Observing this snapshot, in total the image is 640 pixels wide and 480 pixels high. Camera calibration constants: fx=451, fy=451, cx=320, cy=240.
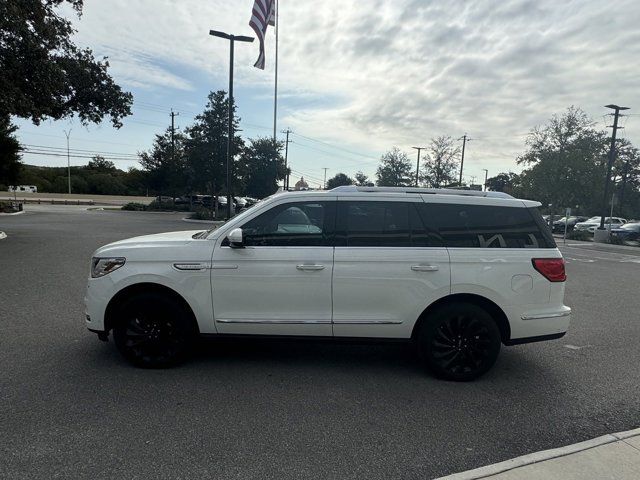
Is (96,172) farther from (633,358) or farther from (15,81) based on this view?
(633,358)

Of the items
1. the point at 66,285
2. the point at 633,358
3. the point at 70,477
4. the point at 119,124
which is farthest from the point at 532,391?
the point at 119,124

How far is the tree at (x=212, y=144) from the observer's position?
99.2ft

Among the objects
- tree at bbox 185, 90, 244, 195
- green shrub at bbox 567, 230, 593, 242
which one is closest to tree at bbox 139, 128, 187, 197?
tree at bbox 185, 90, 244, 195

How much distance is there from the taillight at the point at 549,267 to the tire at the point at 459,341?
68 cm

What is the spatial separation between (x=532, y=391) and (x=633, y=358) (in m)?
1.97

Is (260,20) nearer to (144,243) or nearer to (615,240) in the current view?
(144,243)

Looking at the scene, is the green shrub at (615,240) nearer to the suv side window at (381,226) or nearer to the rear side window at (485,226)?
the rear side window at (485,226)

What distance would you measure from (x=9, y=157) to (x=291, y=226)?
31.2m

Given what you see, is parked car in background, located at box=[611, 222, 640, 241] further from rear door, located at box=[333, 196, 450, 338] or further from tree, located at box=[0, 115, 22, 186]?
tree, located at box=[0, 115, 22, 186]

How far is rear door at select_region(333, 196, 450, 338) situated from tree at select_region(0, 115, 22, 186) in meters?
29.9

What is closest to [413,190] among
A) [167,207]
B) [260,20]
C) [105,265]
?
[105,265]

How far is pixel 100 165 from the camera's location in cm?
8775

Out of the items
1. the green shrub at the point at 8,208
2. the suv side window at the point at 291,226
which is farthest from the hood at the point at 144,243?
the green shrub at the point at 8,208

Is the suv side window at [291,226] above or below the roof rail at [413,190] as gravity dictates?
below
